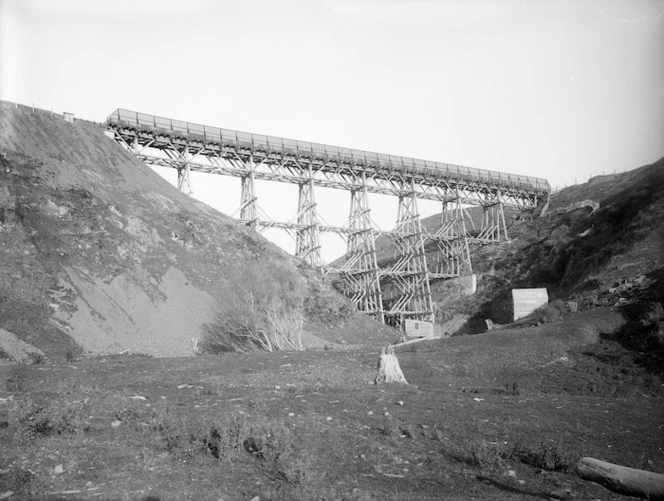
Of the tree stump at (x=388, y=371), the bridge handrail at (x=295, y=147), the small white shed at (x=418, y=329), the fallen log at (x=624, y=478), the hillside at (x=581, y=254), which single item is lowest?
the fallen log at (x=624, y=478)

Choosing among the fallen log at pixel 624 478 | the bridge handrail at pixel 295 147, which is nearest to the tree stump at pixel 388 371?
the fallen log at pixel 624 478

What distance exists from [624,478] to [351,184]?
43.9 meters

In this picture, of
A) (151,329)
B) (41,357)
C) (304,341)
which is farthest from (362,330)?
(41,357)

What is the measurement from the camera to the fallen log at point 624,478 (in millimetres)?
6523

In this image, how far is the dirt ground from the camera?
707 centimetres

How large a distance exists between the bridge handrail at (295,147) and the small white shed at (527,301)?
21.3 meters

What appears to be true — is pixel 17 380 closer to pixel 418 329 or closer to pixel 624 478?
pixel 624 478

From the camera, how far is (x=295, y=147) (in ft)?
158

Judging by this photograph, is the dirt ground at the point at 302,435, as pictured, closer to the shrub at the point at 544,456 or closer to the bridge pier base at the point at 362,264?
the shrub at the point at 544,456

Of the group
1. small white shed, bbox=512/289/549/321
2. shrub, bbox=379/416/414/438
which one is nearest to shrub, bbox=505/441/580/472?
shrub, bbox=379/416/414/438

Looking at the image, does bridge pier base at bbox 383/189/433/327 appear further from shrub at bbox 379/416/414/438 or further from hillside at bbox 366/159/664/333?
shrub at bbox 379/416/414/438

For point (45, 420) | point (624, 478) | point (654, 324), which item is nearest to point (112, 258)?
point (45, 420)

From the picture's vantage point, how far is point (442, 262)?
59250 millimetres

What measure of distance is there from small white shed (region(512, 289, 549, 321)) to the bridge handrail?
69.7ft
